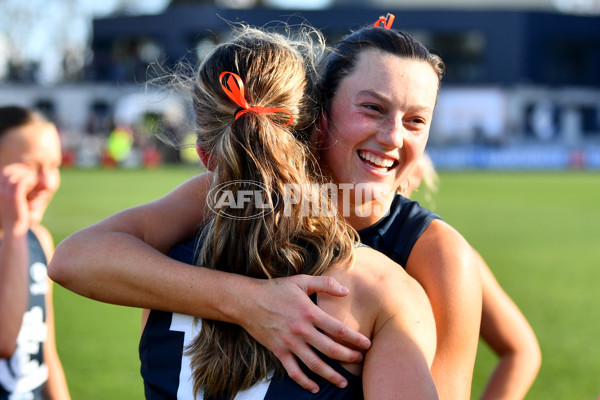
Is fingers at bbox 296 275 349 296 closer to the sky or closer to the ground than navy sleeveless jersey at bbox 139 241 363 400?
closer to the sky

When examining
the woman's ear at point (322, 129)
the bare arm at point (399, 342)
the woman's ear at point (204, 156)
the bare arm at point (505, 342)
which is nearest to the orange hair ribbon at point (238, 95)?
the woman's ear at point (204, 156)

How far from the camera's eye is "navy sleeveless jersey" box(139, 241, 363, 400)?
5.51ft

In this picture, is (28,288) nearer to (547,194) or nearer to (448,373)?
(448,373)

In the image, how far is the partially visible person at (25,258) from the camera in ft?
8.86

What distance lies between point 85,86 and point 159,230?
148ft

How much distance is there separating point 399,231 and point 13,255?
1.48m

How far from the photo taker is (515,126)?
40875 millimetres

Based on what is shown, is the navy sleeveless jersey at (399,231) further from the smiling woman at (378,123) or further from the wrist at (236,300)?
the wrist at (236,300)

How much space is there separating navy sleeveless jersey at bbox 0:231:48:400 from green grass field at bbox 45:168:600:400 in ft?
6.58

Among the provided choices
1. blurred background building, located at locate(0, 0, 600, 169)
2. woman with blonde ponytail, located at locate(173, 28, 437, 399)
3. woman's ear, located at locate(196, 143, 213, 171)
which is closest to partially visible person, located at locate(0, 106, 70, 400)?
woman's ear, located at locate(196, 143, 213, 171)

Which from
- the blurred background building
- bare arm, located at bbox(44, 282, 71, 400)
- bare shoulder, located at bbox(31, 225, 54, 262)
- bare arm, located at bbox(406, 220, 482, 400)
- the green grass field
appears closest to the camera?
bare arm, located at bbox(406, 220, 482, 400)

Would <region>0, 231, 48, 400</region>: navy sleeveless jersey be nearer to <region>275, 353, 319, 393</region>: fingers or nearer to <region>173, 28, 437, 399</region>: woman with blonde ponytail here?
<region>173, 28, 437, 399</region>: woman with blonde ponytail

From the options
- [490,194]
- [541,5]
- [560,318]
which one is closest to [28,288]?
[560,318]

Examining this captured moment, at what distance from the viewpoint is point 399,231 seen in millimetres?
2186
